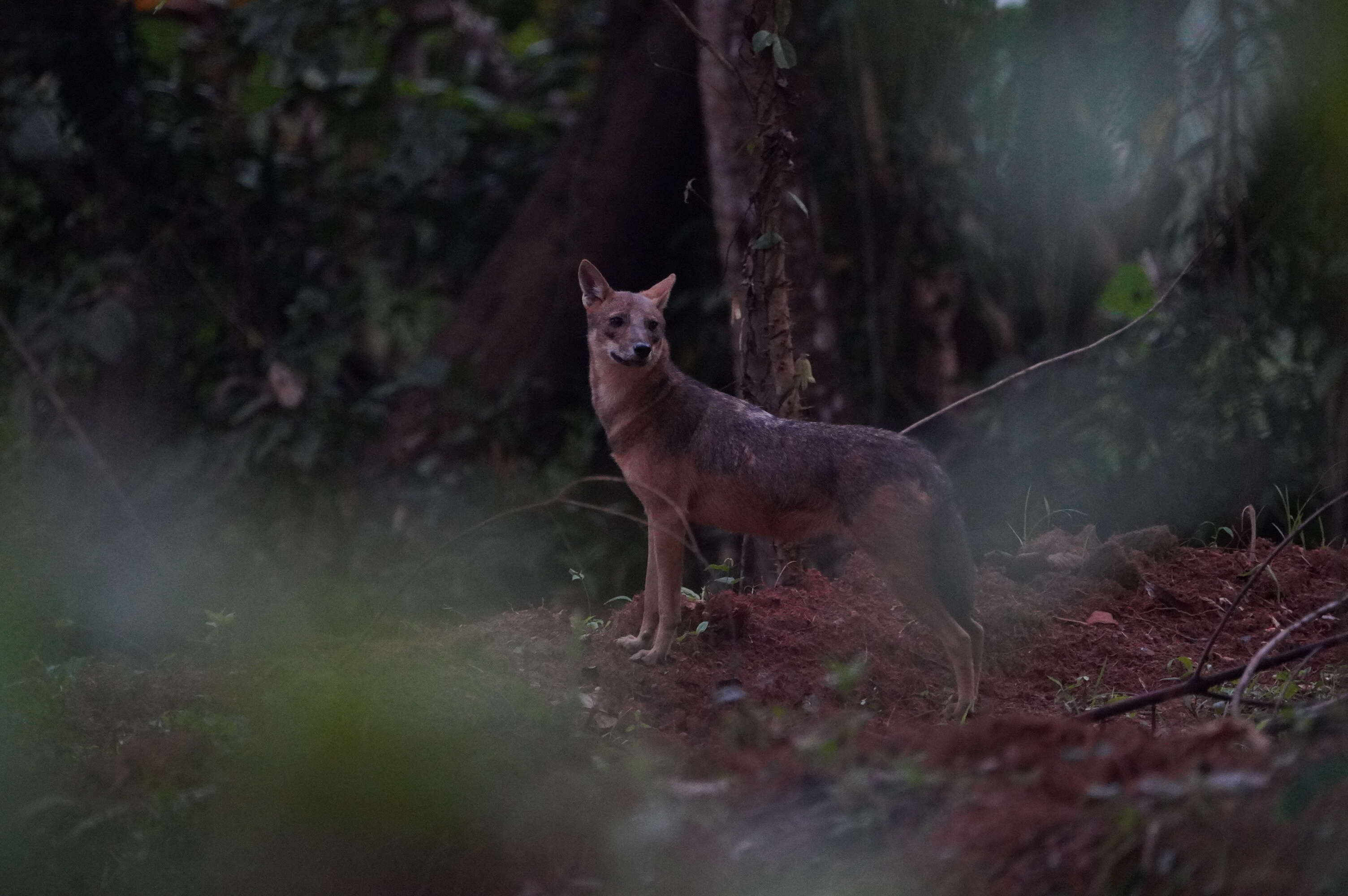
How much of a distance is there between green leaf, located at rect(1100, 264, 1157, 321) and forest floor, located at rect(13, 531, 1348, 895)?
2.79 meters

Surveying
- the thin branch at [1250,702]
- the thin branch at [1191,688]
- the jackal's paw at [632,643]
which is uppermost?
the thin branch at [1191,688]

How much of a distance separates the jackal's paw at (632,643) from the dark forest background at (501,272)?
136 inches

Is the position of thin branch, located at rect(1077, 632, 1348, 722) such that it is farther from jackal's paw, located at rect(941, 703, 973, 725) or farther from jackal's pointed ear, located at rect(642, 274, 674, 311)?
jackal's pointed ear, located at rect(642, 274, 674, 311)

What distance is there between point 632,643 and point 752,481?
0.84 metres

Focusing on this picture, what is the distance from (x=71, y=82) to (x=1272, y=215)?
9206 millimetres

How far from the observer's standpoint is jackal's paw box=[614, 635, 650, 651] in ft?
18.0

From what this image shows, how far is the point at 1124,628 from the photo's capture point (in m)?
5.72

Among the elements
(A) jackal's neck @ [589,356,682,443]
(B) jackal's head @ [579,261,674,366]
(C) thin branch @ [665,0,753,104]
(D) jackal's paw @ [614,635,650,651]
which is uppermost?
(C) thin branch @ [665,0,753,104]

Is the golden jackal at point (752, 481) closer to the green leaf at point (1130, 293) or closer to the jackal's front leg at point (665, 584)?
the jackal's front leg at point (665, 584)

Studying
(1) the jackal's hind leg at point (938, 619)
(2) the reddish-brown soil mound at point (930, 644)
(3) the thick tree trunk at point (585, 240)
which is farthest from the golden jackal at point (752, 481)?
(3) the thick tree trunk at point (585, 240)

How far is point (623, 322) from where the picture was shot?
5.79 meters

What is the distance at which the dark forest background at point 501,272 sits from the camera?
29.4 ft

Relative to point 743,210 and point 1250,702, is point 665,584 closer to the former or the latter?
point 1250,702

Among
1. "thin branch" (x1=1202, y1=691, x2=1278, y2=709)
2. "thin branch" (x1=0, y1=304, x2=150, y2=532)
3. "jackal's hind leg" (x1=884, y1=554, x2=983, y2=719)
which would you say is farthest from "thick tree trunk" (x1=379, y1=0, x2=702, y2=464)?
"thin branch" (x1=1202, y1=691, x2=1278, y2=709)
